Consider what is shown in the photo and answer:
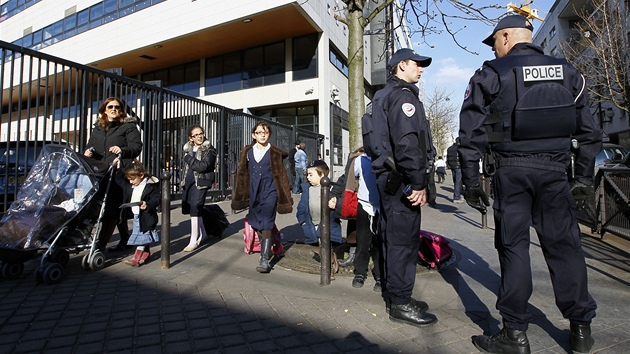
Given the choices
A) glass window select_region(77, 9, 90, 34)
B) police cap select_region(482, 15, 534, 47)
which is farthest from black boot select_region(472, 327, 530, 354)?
glass window select_region(77, 9, 90, 34)

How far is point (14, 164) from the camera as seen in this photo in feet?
16.3

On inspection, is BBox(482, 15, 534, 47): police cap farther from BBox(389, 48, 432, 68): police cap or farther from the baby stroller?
the baby stroller

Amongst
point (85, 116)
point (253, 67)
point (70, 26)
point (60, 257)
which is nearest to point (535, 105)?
point (60, 257)

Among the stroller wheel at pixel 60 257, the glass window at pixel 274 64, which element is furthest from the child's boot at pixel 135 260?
the glass window at pixel 274 64

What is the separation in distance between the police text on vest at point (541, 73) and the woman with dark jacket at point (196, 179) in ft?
13.3

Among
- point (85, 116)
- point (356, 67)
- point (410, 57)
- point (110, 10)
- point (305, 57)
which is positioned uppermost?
point (110, 10)

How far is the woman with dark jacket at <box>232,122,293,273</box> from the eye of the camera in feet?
14.3

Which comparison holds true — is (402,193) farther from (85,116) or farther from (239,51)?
(239,51)

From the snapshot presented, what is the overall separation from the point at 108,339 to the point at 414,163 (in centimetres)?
245

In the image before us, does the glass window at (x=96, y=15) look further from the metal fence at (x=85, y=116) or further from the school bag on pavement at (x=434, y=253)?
the school bag on pavement at (x=434, y=253)

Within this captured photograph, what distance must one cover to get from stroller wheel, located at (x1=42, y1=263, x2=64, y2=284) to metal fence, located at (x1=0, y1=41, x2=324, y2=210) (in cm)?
177

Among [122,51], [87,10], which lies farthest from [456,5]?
[87,10]

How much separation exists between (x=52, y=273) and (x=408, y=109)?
3.68m

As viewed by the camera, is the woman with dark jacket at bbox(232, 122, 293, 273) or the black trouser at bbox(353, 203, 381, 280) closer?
the black trouser at bbox(353, 203, 381, 280)
